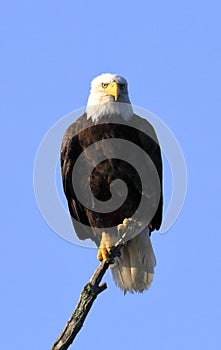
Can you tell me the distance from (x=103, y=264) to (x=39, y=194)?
1083 mm

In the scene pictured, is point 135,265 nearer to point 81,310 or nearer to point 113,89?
point 113,89

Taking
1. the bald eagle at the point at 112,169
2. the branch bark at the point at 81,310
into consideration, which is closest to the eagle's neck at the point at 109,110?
the bald eagle at the point at 112,169

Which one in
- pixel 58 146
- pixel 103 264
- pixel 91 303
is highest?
pixel 58 146

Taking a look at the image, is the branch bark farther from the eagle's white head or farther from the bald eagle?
the eagle's white head

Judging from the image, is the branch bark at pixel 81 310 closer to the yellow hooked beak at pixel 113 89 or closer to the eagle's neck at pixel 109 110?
the eagle's neck at pixel 109 110

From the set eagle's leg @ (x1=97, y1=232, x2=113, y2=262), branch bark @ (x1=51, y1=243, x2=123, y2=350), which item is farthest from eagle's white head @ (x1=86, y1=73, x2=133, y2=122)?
branch bark @ (x1=51, y1=243, x2=123, y2=350)

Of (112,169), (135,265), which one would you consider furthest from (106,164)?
(135,265)

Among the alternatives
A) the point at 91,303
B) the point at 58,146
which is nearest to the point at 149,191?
the point at 58,146

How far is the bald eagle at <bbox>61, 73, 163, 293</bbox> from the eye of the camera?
29.1 ft

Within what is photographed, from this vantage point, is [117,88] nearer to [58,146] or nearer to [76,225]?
[58,146]

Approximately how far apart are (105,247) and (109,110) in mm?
1304

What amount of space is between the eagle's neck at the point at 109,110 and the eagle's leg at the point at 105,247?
3.69ft

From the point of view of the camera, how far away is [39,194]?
29.4ft

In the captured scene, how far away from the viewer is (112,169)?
8844 mm
